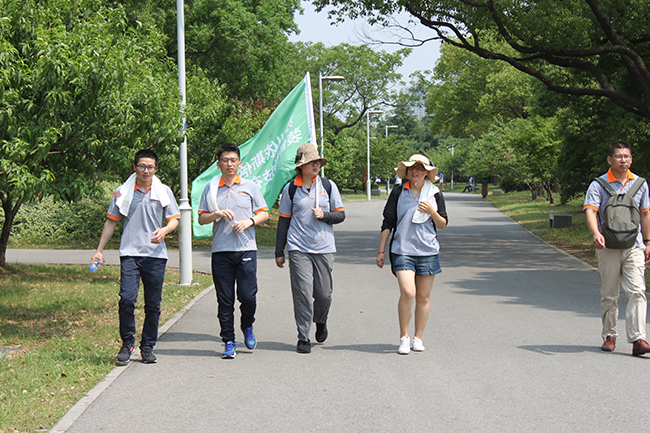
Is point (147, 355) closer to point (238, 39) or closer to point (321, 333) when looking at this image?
point (321, 333)

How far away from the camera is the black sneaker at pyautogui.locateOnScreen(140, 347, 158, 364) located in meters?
6.30

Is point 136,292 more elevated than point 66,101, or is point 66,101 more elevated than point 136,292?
point 66,101

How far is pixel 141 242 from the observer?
6.20m

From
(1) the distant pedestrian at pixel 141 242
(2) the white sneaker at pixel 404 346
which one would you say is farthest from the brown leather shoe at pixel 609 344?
(1) the distant pedestrian at pixel 141 242

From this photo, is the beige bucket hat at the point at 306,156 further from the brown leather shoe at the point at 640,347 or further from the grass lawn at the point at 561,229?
the grass lawn at the point at 561,229

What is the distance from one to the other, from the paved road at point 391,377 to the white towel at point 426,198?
1.27m

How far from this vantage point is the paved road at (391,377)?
471 centimetres

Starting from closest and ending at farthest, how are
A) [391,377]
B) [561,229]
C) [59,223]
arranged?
[391,377] < [59,223] < [561,229]

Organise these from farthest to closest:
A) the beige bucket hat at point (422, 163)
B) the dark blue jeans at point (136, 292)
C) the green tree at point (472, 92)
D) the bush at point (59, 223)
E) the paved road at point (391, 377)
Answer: the green tree at point (472, 92) < the bush at point (59, 223) < the beige bucket hat at point (422, 163) < the dark blue jeans at point (136, 292) < the paved road at point (391, 377)

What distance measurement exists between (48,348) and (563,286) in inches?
299

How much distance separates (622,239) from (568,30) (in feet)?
33.4

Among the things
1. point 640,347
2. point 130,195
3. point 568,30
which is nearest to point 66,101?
point 130,195

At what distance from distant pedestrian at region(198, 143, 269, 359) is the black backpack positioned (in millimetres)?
3160

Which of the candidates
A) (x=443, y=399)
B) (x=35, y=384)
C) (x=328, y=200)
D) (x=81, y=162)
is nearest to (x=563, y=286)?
(x=328, y=200)
